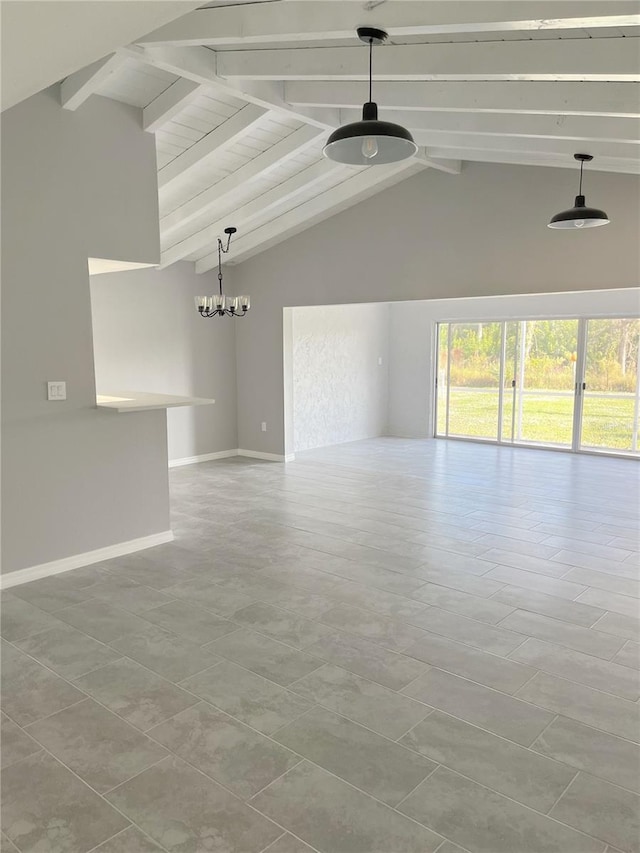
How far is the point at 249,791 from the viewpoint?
81.5 inches

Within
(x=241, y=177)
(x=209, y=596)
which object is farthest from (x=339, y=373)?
(x=209, y=596)

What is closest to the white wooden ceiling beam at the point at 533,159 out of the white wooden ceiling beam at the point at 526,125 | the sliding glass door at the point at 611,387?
the white wooden ceiling beam at the point at 526,125

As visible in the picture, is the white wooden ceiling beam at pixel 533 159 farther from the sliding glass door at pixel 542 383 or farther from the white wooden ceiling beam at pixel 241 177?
the sliding glass door at pixel 542 383

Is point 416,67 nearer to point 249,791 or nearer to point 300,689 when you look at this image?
point 300,689

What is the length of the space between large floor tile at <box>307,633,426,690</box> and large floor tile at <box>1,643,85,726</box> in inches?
44.6

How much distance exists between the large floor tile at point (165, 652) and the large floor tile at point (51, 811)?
0.69m

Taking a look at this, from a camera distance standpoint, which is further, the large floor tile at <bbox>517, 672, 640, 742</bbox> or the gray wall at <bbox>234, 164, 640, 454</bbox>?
the gray wall at <bbox>234, 164, 640, 454</bbox>

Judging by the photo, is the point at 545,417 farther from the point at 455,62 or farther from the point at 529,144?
the point at 455,62

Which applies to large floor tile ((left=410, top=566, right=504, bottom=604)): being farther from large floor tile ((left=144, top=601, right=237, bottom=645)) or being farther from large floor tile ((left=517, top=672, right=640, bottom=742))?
large floor tile ((left=144, top=601, right=237, bottom=645))

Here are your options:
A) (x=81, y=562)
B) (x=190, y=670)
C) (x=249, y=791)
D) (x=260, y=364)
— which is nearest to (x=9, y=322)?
(x=81, y=562)

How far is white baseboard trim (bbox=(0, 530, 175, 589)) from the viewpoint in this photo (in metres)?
3.91

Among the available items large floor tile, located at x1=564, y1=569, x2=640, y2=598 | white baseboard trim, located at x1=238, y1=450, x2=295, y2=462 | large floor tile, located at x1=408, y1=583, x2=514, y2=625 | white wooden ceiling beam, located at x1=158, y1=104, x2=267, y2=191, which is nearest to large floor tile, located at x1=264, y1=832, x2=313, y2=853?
large floor tile, located at x1=408, y1=583, x2=514, y2=625

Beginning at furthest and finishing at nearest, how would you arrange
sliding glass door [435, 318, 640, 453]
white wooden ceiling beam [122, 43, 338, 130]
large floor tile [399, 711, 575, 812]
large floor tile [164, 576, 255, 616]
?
sliding glass door [435, 318, 640, 453]
large floor tile [164, 576, 255, 616]
white wooden ceiling beam [122, 43, 338, 130]
large floor tile [399, 711, 575, 812]

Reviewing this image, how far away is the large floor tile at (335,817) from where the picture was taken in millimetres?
1848
